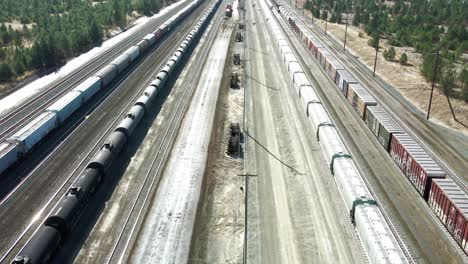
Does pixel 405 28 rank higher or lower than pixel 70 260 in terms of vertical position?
higher

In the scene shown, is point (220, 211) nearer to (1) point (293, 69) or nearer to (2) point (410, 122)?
(2) point (410, 122)

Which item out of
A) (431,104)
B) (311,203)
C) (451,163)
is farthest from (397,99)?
(311,203)

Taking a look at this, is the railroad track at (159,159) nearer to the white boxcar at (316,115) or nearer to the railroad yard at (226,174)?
the railroad yard at (226,174)

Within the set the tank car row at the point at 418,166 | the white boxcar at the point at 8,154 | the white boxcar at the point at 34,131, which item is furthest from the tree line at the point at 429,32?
the white boxcar at the point at 8,154

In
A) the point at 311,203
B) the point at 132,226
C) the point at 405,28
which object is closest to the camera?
the point at 132,226

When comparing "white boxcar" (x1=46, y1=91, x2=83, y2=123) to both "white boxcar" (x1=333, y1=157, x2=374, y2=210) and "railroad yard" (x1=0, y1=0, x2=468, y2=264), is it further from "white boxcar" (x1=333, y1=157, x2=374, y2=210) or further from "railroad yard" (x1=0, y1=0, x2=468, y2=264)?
"white boxcar" (x1=333, y1=157, x2=374, y2=210)

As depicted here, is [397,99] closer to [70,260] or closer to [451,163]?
[451,163]
